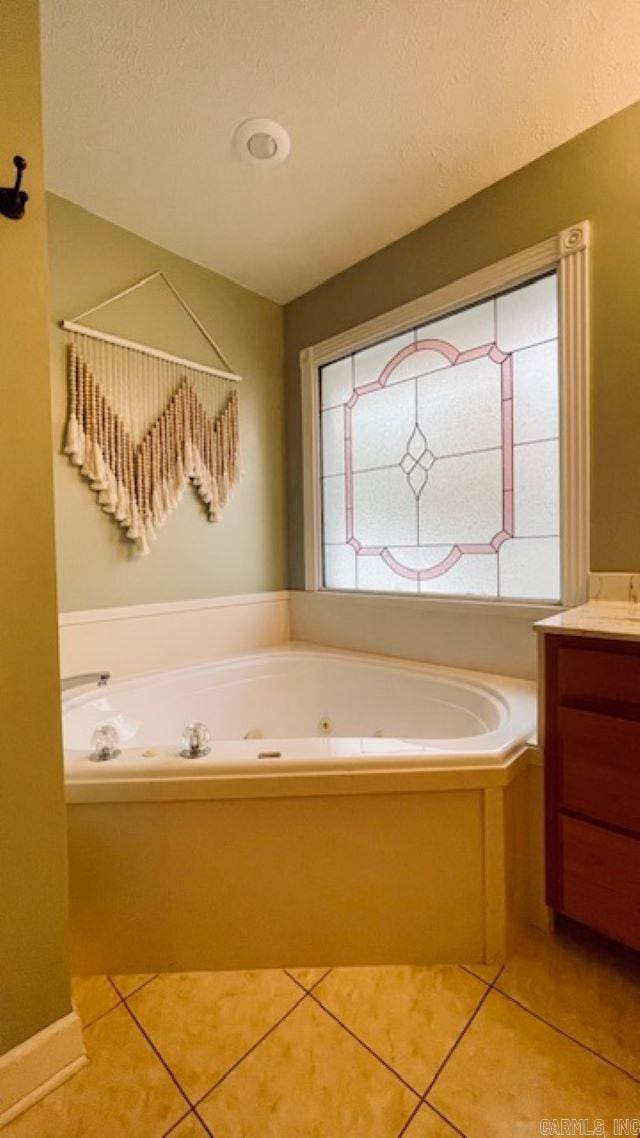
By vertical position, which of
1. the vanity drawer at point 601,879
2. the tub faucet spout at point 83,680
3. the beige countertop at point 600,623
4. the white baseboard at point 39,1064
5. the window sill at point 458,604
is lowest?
the white baseboard at point 39,1064

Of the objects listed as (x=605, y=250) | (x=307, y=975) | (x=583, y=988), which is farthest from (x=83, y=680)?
(x=605, y=250)

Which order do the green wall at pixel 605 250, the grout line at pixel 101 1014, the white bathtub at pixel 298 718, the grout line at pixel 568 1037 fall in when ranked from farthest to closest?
the green wall at pixel 605 250
the white bathtub at pixel 298 718
the grout line at pixel 101 1014
the grout line at pixel 568 1037

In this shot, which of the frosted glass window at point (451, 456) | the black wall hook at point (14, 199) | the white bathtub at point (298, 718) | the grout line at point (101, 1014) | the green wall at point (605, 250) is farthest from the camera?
the frosted glass window at point (451, 456)

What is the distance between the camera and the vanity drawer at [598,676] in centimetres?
100

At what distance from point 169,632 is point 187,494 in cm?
61

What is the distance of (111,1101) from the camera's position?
0.84m

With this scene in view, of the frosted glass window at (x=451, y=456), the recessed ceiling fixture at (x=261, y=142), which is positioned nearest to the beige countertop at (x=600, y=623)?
the frosted glass window at (x=451, y=456)

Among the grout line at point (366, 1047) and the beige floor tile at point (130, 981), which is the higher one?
the grout line at point (366, 1047)

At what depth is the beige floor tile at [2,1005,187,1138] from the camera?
803 mm

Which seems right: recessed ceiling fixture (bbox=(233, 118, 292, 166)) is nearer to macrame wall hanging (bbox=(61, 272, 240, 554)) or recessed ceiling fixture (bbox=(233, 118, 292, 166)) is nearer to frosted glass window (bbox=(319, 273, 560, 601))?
macrame wall hanging (bbox=(61, 272, 240, 554))

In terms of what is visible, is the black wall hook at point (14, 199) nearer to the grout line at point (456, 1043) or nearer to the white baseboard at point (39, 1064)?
the white baseboard at point (39, 1064)

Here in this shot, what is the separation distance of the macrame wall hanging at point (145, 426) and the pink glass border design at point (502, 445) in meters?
0.56

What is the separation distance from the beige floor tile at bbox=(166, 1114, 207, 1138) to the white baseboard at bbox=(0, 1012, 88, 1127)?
241 mm

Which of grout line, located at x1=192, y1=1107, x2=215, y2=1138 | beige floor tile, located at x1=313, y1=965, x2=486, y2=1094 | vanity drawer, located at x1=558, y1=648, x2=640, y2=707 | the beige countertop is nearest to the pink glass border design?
the beige countertop
